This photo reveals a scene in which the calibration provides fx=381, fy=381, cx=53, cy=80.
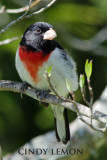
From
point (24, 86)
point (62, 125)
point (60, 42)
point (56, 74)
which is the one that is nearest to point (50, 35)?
point (56, 74)

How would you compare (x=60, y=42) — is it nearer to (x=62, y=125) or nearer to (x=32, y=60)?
(x=62, y=125)

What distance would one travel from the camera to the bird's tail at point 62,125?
14.1 feet

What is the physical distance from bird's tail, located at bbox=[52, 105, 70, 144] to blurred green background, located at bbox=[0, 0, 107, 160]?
1.98 feet

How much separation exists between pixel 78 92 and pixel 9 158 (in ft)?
4.25

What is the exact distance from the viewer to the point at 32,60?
12.5 feet

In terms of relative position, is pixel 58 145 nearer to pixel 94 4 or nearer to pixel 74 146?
pixel 74 146

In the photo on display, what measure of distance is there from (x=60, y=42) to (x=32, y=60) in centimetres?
140

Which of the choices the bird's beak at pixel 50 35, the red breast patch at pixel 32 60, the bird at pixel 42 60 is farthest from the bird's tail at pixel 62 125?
the bird's beak at pixel 50 35

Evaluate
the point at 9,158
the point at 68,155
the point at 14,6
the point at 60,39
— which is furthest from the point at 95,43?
the point at 9,158

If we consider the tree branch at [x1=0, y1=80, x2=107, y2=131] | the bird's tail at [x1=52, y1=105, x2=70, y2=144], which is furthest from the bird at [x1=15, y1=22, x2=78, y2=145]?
the bird's tail at [x1=52, y1=105, x2=70, y2=144]

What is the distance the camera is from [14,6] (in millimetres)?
5129

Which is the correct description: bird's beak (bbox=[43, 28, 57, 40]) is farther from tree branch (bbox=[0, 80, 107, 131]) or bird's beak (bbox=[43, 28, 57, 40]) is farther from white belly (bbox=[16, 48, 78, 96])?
tree branch (bbox=[0, 80, 107, 131])

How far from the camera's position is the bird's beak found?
12.2 feet

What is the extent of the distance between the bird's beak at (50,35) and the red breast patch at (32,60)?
0.16 m
